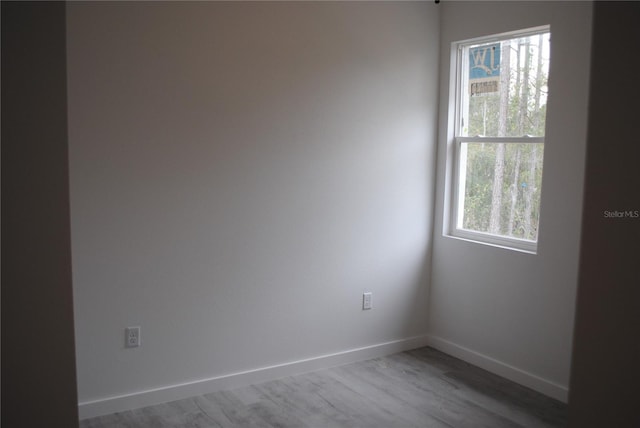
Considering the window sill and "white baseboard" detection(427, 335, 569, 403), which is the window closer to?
the window sill

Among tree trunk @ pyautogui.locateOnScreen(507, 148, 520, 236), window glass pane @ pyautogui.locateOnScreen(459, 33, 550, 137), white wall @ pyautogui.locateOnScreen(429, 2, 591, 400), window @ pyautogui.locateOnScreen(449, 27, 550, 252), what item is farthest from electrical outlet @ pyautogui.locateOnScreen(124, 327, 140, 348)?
window glass pane @ pyautogui.locateOnScreen(459, 33, 550, 137)

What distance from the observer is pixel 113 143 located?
117 inches

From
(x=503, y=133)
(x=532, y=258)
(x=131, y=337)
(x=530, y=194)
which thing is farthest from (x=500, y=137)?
(x=131, y=337)

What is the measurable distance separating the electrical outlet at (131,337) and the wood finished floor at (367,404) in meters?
0.36

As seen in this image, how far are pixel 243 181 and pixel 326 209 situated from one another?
2.04 ft

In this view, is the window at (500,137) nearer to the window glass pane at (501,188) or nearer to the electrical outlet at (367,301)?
the window glass pane at (501,188)

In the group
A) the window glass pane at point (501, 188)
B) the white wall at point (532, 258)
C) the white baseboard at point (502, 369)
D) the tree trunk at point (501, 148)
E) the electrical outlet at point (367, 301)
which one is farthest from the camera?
the electrical outlet at point (367, 301)

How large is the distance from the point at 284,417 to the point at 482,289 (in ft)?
5.29

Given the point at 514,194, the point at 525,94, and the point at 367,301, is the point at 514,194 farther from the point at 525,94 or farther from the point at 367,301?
the point at 367,301

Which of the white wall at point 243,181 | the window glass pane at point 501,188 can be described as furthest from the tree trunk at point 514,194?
the white wall at point 243,181

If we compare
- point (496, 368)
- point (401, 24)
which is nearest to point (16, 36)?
→ point (401, 24)

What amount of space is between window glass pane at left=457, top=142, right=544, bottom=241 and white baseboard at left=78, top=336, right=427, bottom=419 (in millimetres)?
1040

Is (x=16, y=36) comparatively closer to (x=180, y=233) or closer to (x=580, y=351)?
(x=580, y=351)

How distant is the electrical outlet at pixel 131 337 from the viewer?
3100mm
